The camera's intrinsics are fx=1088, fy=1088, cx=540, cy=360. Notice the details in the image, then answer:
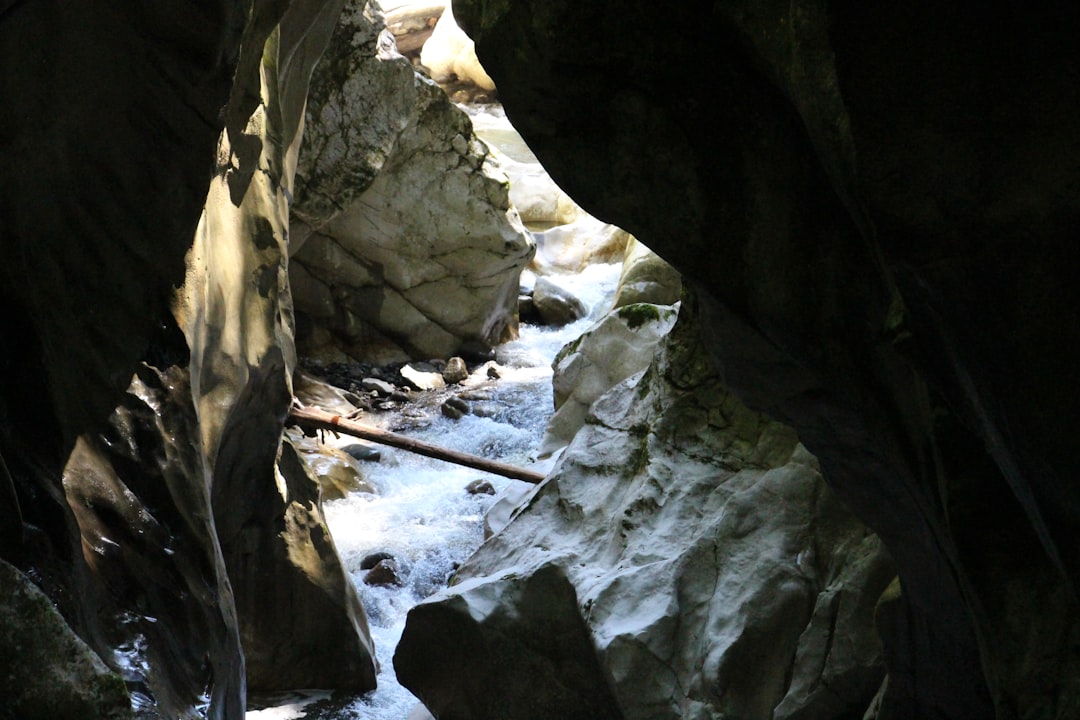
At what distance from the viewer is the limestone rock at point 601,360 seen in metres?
7.89

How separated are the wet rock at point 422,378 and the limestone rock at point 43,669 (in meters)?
10.1

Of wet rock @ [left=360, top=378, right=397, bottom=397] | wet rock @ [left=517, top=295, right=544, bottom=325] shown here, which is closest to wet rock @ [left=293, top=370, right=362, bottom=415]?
wet rock @ [left=360, top=378, right=397, bottom=397]

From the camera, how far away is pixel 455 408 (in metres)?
11.2

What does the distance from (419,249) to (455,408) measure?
2.64 meters

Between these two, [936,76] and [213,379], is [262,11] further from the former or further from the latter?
[936,76]

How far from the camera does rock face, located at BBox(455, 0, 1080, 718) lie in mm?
2047

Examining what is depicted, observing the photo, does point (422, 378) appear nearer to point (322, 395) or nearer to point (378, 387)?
point (378, 387)

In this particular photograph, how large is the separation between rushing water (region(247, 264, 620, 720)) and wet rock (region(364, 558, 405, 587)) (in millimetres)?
46

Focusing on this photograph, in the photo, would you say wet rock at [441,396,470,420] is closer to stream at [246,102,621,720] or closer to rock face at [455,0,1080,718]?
stream at [246,102,621,720]

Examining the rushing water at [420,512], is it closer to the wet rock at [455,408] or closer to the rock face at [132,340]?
the wet rock at [455,408]

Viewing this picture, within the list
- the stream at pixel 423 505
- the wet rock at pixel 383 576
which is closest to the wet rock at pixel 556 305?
the stream at pixel 423 505

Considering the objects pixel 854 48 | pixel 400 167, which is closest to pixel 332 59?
pixel 400 167

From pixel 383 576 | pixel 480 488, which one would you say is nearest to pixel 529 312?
pixel 480 488

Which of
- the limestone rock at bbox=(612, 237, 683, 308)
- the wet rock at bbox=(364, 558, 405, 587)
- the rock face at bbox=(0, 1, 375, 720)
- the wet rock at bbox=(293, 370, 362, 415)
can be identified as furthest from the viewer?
the wet rock at bbox=(293, 370, 362, 415)
